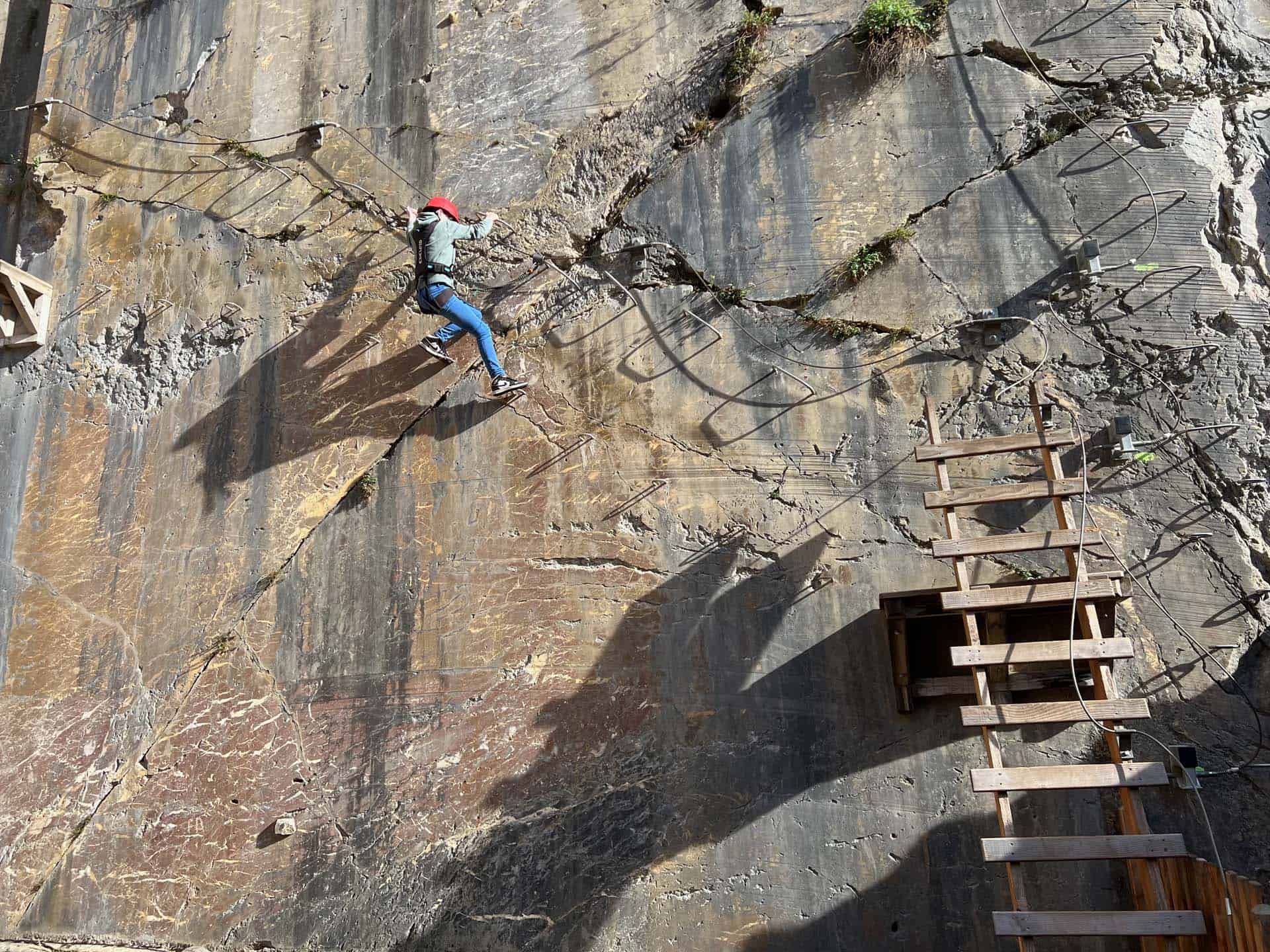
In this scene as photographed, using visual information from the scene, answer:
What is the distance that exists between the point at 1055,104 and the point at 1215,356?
186 centimetres

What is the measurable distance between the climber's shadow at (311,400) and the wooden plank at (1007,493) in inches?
132

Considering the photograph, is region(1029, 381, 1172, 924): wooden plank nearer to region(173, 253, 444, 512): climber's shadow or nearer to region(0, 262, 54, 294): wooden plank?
region(173, 253, 444, 512): climber's shadow

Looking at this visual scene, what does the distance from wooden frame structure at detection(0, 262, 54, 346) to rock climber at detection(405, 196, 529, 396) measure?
Answer: 10.00 ft

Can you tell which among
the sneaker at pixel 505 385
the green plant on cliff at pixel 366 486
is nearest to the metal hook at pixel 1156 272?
the sneaker at pixel 505 385

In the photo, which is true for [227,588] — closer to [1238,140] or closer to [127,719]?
[127,719]

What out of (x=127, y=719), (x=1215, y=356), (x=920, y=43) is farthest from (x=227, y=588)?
(x=1215, y=356)

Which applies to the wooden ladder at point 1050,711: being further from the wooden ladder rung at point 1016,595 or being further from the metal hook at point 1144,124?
the metal hook at point 1144,124

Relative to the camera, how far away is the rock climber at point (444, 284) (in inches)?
235

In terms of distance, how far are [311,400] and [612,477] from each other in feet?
7.10

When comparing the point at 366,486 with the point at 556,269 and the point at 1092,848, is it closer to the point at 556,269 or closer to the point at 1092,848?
the point at 556,269

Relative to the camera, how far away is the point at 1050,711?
4547 mm

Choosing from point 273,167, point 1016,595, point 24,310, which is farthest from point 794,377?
point 24,310

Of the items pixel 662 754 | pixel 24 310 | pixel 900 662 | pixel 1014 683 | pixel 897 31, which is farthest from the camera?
pixel 24 310

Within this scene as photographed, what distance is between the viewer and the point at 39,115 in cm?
772
